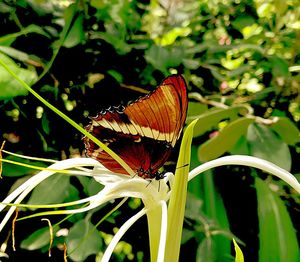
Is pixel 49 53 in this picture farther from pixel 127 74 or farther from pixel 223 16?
pixel 223 16

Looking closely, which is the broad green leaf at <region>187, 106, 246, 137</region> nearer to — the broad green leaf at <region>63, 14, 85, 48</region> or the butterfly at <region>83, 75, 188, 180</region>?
the broad green leaf at <region>63, 14, 85, 48</region>

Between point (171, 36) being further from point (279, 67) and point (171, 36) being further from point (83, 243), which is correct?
point (83, 243)

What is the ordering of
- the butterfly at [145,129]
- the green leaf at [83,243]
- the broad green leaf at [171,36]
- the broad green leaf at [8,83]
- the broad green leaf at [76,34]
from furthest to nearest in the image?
the broad green leaf at [171,36], the broad green leaf at [76,34], the green leaf at [83,243], the broad green leaf at [8,83], the butterfly at [145,129]

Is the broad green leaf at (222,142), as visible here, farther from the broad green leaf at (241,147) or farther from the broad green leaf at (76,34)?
the broad green leaf at (76,34)

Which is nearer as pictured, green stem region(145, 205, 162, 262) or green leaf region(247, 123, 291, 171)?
green stem region(145, 205, 162, 262)

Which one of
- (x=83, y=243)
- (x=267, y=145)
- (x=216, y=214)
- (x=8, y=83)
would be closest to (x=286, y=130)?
(x=267, y=145)

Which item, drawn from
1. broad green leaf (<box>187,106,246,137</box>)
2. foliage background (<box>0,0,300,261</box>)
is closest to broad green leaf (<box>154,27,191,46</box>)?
foliage background (<box>0,0,300,261</box>)

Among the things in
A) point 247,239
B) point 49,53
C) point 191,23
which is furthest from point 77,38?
point 247,239

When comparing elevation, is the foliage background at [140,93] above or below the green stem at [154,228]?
above

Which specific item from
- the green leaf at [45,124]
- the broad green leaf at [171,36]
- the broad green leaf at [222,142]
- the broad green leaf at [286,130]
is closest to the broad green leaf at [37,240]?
the green leaf at [45,124]
